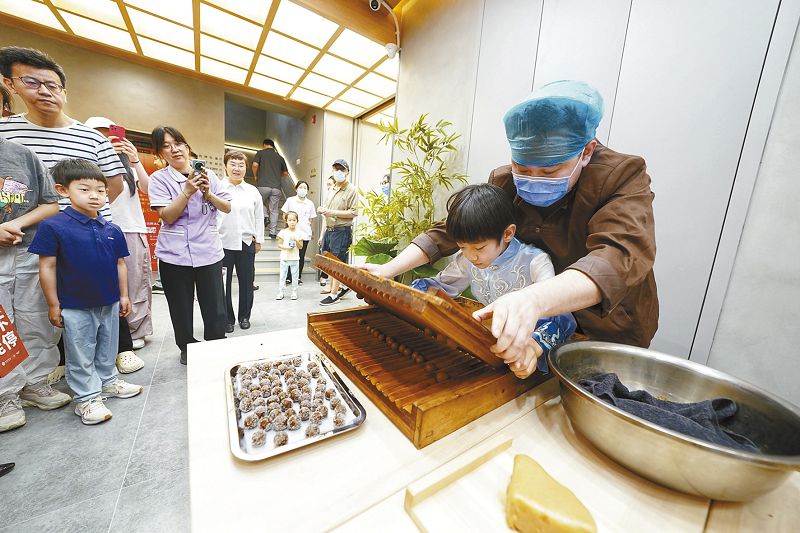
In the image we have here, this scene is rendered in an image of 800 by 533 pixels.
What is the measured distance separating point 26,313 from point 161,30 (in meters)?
4.66

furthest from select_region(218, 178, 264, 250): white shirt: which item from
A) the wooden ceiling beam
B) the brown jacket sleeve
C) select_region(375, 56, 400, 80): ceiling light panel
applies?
the brown jacket sleeve

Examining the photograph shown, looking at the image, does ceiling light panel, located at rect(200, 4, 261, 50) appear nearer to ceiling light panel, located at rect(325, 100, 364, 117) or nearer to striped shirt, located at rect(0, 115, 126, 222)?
ceiling light panel, located at rect(325, 100, 364, 117)

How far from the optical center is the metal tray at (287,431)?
63 centimetres

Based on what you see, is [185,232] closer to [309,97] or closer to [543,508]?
[543,508]

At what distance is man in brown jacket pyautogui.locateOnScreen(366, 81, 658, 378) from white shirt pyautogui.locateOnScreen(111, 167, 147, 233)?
2.60m

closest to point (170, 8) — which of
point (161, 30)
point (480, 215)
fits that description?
point (161, 30)

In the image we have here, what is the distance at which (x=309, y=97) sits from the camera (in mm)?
6078

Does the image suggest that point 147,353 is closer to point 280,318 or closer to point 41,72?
point 280,318

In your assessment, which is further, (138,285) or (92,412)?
(138,285)

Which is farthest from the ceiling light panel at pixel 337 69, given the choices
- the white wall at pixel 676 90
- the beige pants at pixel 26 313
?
the beige pants at pixel 26 313

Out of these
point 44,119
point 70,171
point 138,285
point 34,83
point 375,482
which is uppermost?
point 34,83

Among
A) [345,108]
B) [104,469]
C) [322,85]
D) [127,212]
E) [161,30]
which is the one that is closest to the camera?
[104,469]

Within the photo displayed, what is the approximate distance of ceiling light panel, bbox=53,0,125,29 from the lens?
3818 mm

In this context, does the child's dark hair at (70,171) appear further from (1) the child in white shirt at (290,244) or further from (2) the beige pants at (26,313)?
→ (1) the child in white shirt at (290,244)
